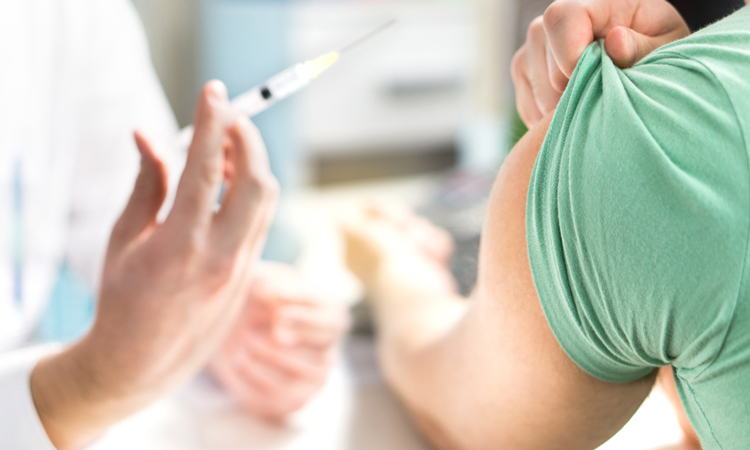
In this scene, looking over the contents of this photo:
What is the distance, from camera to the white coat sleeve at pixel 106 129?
1.82 ft

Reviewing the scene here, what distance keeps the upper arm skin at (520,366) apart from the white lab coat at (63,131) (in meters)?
0.37

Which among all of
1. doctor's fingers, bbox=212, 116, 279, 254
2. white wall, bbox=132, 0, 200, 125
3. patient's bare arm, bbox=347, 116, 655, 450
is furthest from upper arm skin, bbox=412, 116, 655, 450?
white wall, bbox=132, 0, 200, 125

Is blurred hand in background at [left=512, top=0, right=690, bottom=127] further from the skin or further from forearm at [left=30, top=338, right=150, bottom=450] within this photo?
forearm at [left=30, top=338, right=150, bottom=450]

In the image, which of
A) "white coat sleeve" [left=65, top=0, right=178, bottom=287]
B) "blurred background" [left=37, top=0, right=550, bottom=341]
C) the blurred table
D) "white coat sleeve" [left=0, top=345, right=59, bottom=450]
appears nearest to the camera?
"white coat sleeve" [left=0, top=345, right=59, bottom=450]

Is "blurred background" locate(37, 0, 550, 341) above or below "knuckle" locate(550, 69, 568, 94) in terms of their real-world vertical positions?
below

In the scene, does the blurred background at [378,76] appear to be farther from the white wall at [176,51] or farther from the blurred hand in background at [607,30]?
the blurred hand in background at [607,30]

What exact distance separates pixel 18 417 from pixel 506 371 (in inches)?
12.0

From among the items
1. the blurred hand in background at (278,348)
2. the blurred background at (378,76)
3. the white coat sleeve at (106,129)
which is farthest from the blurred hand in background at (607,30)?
the blurred background at (378,76)

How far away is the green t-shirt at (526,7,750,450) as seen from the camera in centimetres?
20

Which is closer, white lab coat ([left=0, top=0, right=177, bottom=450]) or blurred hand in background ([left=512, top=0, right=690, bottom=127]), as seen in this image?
blurred hand in background ([left=512, top=0, right=690, bottom=127])

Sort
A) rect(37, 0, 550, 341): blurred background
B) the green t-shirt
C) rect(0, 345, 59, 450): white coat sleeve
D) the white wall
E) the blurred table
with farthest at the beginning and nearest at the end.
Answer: the white wall → rect(37, 0, 550, 341): blurred background → the blurred table → rect(0, 345, 59, 450): white coat sleeve → the green t-shirt

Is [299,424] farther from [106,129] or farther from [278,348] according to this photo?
[106,129]

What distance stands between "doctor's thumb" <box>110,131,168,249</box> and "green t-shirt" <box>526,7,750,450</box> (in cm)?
24

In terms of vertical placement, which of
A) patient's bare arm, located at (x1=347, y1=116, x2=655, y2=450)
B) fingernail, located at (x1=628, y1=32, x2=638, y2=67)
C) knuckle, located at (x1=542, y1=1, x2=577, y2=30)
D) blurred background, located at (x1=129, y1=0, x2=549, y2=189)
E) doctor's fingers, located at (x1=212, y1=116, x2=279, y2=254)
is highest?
knuckle, located at (x1=542, y1=1, x2=577, y2=30)
